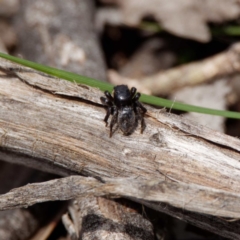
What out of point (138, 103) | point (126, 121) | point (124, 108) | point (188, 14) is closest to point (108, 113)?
point (126, 121)

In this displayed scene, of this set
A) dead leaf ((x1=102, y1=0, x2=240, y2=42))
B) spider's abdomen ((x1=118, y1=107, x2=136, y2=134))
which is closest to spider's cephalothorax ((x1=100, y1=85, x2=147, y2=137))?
spider's abdomen ((x1=118, y1=107, x2=136, y2=134))

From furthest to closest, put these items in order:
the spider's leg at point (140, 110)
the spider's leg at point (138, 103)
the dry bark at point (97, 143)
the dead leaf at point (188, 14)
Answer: the dead leaf at point (188, 14) < the spider's leg at point (138, 103) < the spider's leg at point (140, 110) < the dry bark at point (97, 143)

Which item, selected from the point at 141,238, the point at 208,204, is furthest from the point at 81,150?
the point at 208,204

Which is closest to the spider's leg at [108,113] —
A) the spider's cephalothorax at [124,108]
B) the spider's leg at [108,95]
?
the spider's cephalothorax at [124,108]

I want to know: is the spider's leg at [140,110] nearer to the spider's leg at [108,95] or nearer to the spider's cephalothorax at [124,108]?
the spider's cephalothorax at [124,108]

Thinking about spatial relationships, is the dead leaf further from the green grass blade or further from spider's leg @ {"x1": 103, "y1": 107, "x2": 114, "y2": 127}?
spider's leg @ {"x1": 103, "y1": 107, "x2": 114, "y2": 127}
